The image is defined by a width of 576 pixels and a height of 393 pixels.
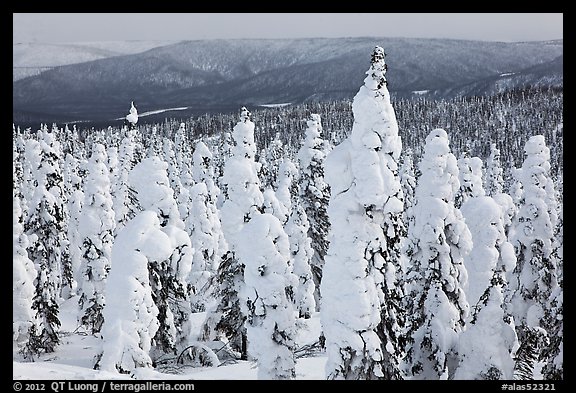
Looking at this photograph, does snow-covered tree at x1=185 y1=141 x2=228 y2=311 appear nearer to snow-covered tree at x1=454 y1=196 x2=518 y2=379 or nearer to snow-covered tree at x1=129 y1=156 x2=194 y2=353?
snow-covered tree at x1=129 y1=156 x2=194 y2=353

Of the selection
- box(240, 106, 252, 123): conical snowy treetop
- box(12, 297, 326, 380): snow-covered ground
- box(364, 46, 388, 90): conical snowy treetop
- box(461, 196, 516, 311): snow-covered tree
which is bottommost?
box(12, 297, 326, 380): snow-covered ground

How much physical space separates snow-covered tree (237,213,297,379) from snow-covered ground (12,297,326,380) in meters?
1.11

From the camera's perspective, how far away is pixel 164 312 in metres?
20.2

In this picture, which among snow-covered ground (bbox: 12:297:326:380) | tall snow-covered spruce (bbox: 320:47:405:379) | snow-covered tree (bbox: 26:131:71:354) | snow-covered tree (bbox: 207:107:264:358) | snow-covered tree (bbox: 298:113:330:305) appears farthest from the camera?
snow-covered tree (bbox: 298:113:330:305)

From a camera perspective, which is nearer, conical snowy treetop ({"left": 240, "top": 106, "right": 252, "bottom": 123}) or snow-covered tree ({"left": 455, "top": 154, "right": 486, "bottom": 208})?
conical snowy treetop ({"left": 240, "top": 106, "right": 252, "bottom": 123})

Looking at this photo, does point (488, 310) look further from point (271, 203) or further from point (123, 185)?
point (123, 185)

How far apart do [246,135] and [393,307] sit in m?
11.3

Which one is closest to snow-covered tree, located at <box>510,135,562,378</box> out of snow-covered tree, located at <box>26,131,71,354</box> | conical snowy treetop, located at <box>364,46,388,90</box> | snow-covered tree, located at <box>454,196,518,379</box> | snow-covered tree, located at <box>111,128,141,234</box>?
snow-covered tree, located at <box>454,196,518,379</box>

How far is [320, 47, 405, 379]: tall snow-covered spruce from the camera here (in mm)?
14781

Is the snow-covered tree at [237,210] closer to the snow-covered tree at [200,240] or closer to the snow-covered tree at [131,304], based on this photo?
the snow-covered tree at [131,304]

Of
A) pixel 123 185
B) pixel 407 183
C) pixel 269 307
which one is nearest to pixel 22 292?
pixel 269 307

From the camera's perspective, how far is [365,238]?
49.1 ft
